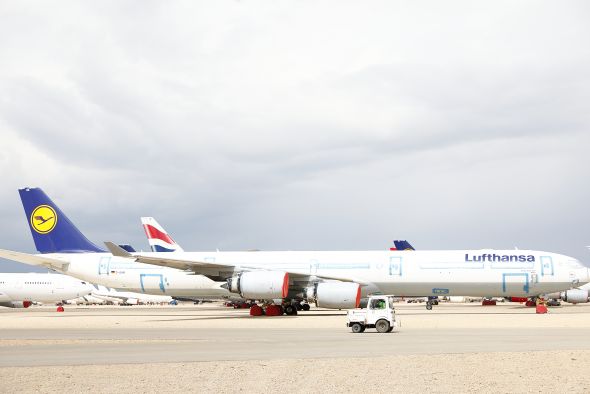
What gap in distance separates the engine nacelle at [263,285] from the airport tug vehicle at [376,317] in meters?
15.2

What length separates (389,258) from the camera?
48.9 meters

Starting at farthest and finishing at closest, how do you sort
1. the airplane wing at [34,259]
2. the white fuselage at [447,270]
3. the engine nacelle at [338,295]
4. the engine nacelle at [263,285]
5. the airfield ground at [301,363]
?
the airplane wing at [34,259] → the white fuselage at [447,270] → the engine nacelle at [263,285] → the engine nacelle at [338,295] → the airfield ground at [301,363]

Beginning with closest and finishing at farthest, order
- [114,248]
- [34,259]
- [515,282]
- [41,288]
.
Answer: [114,248], [515,282], [34,259], [41,288]

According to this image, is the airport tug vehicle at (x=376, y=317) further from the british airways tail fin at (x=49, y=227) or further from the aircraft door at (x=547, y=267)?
→ the british airways tail fin at (x=49, y=227)

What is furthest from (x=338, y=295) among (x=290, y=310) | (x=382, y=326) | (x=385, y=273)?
(x=382, y=326)

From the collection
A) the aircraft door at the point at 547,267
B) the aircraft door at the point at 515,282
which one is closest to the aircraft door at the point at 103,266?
the aircraft door at the point at 515,282

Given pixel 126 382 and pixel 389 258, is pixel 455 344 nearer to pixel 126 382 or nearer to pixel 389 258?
pixel 126 382

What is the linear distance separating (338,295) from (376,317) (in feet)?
46.1

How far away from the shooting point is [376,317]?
3058 cm

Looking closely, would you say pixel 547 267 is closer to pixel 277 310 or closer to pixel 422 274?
pixel 422 274

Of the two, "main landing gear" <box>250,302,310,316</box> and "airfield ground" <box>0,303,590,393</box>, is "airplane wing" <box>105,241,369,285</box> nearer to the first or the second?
"main landing gear" <box>250,302,310,316</box>

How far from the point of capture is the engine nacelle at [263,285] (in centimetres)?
4588

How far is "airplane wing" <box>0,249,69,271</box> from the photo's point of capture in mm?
49406

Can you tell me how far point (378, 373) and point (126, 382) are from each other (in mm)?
6014
